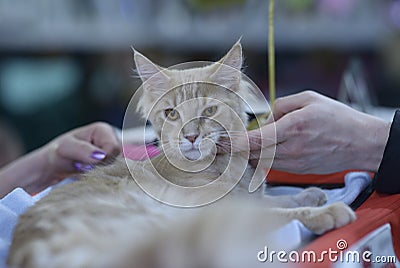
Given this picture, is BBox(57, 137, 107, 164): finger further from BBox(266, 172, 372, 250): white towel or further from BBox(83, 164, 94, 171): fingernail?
BBox(266, 172, 372, 250): white towel

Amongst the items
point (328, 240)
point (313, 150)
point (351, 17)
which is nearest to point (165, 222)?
point (328, 240)

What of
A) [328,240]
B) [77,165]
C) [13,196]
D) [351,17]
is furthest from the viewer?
[351,17]

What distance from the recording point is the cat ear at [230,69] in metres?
0.66

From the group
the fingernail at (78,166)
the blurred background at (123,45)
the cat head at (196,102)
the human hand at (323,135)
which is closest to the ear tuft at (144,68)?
the cat head at (196,102)

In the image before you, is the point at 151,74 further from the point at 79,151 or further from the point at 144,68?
the point at 79,151

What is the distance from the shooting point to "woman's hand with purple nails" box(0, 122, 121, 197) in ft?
2.88

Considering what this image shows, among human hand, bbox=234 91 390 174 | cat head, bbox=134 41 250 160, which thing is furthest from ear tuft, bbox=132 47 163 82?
human hand, bbox=234 91 390 174

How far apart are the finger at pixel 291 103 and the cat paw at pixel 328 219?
17 centimetres

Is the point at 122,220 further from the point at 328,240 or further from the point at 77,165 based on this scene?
the point at 77,165

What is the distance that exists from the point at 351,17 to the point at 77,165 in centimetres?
178

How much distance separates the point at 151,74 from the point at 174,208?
0.17 metres

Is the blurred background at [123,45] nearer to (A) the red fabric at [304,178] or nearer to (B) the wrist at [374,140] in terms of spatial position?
(A) the red fabric at [304,178]

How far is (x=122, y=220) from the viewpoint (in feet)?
1.74

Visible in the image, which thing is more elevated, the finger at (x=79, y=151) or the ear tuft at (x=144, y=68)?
the ear tuft at (x=144, y=68)
